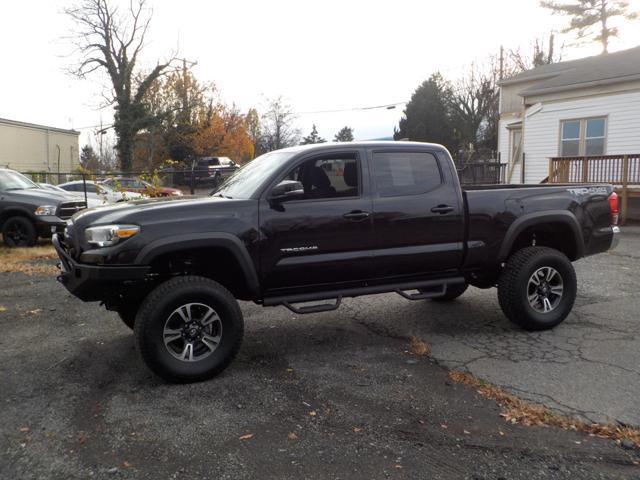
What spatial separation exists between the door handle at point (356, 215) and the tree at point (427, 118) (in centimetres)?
3365

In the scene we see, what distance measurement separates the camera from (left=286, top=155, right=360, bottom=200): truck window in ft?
16.0

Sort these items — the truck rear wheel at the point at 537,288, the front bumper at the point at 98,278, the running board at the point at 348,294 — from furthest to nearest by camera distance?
the truck rear wheel at the point at 537,288
the running board at the point at 348,294
the front bumper at the point at 98,278

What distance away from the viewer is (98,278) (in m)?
4.07

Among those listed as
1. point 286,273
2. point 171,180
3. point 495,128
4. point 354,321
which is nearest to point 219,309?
point 286,273

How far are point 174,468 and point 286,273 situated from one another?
1.93 meters

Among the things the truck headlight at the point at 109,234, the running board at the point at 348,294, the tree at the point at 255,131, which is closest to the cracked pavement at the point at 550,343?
the running board at the point at 348,294

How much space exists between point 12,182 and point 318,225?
31.0 ft

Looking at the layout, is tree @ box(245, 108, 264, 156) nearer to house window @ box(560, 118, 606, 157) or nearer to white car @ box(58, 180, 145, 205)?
white car @ box(58, 180, 145, 205)

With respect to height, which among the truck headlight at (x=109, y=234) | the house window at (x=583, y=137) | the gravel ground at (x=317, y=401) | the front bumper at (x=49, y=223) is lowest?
the gravel ground at (x=317, y=401)

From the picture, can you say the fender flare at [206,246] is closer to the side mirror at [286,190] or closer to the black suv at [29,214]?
the side mirror at [286,190]

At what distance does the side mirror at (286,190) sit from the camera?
14.5 feet

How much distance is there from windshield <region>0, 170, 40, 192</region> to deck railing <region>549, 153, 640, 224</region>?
1389 centimetres

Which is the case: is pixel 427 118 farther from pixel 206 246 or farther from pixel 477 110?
pixel 206 246

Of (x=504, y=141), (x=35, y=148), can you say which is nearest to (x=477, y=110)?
(x=504, y=141)
